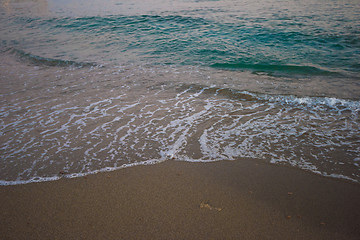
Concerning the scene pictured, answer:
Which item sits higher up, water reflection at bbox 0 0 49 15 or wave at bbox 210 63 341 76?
water reflection at bbox 0 0 49 15

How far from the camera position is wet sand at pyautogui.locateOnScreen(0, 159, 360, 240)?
2145mm

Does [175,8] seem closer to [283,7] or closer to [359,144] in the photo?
[283,7]

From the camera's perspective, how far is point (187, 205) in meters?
Result: 2.43

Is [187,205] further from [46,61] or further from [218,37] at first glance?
[218,37]

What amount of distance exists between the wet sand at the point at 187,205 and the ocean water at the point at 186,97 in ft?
0.79

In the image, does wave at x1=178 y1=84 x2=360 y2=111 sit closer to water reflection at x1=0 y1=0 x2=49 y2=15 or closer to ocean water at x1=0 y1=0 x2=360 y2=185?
ocean water at x1=0 y1=0 x2=360 y2=185

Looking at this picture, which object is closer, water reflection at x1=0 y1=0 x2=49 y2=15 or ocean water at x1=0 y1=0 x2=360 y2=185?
ocean water at x1=0 y1=0 x2=360 y2=185

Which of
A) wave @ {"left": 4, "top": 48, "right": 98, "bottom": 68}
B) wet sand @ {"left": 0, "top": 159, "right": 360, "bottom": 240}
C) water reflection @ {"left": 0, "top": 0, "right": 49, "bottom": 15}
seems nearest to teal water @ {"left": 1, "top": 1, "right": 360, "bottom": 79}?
wave @ {"left": 4, "top": 48, "right": 98, "bottom": 68}

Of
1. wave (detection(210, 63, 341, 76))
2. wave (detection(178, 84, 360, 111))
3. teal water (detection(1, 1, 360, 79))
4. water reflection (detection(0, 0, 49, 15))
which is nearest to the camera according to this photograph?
wave (detection(178, 84, 360, 111))

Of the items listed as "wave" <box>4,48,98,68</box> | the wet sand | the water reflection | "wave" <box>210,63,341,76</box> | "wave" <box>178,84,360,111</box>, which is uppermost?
the water reflection

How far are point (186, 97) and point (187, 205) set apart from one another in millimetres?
3091

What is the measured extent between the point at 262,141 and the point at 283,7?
44.5ft

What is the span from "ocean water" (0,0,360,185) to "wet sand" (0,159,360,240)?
241 millimetres

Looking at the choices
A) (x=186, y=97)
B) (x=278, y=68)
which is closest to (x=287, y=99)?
(x=186, y=97)
